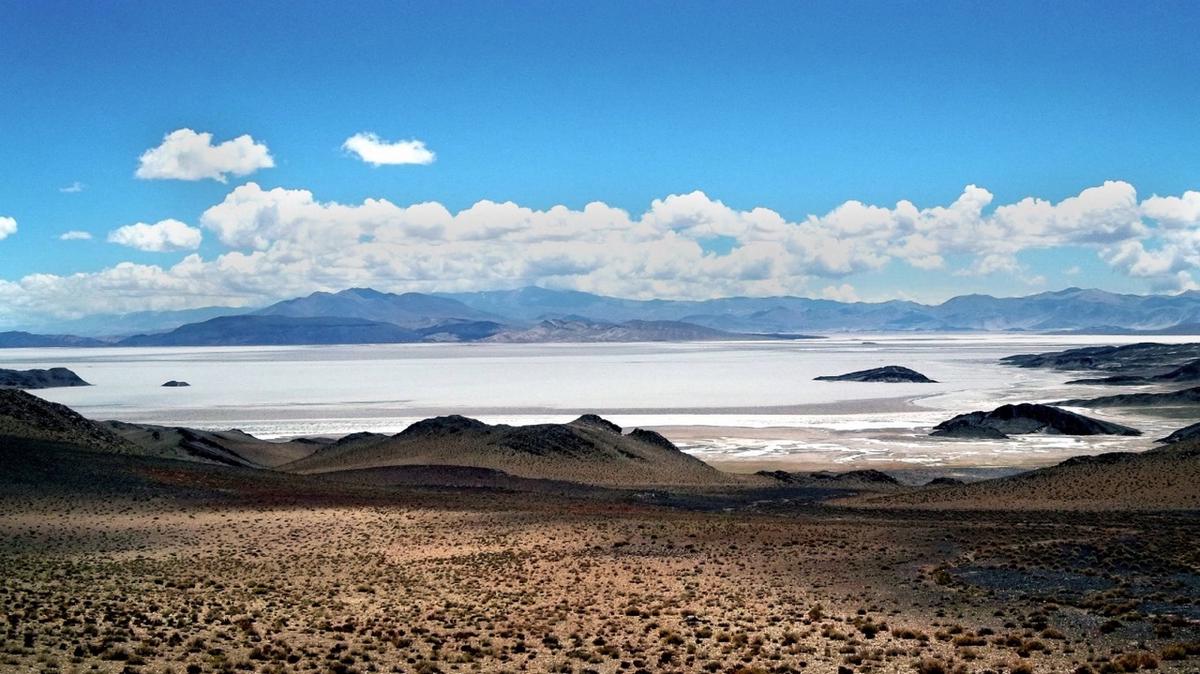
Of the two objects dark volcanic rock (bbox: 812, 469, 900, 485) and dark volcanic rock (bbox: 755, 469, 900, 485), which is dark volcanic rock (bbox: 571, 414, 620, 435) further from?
dark volcanic rock (bbox: 812, 469, 900, 485)

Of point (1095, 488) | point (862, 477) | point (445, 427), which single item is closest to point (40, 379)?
point (445, 427)

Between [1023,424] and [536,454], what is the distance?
4486cm

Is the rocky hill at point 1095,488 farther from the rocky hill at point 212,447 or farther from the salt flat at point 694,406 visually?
the rocky hill at point 212,447

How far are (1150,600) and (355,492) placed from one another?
99.7ft

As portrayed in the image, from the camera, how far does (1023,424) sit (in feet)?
256

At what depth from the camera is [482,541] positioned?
27594 mm

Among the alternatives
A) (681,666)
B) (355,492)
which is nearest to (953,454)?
(355,492)

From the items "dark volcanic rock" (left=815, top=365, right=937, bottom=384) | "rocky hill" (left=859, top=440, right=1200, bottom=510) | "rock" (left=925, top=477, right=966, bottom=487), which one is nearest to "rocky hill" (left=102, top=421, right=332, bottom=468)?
"rocky hill" (left=859, top=440, right=1200, bottom=510)

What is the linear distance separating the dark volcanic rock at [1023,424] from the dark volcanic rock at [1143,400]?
20882mm

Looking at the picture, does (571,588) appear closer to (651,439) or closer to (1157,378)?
(651,439)

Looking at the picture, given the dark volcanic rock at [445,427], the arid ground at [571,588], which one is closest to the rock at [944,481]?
the arid ground at [571,588]

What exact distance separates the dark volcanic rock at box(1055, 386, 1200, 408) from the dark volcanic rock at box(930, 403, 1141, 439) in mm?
20882

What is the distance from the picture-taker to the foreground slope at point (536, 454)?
2079 inches

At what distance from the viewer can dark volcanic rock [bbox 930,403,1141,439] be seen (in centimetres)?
7556
